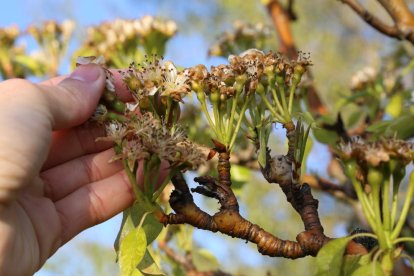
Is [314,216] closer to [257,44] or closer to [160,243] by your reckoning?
[160,243]

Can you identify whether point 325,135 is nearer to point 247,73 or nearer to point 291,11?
point 247,73

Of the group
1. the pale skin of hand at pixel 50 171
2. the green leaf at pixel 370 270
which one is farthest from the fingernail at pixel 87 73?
the green leaf at pixel 370 270

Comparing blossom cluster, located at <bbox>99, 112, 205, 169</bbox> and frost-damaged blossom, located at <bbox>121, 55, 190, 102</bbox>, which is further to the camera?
frost-damaged blossom, located at <bbox>121, 55, 190, 102</bbox>

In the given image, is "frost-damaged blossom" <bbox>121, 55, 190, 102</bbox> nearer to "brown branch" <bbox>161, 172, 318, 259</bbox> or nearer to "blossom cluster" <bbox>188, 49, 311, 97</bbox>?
"blossom cluster" <bbox>188, 49, 311, 97</bbox>

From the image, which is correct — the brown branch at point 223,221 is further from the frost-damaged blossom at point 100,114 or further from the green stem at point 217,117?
the frost-damaged blossom at point 100,114

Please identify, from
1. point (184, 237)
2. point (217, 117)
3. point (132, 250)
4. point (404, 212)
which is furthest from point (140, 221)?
point (184, 237)

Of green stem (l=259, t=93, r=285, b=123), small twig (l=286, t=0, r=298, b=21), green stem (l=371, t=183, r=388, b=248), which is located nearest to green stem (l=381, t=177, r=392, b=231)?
green stem (l=371, t=183, r=388, b=248)
